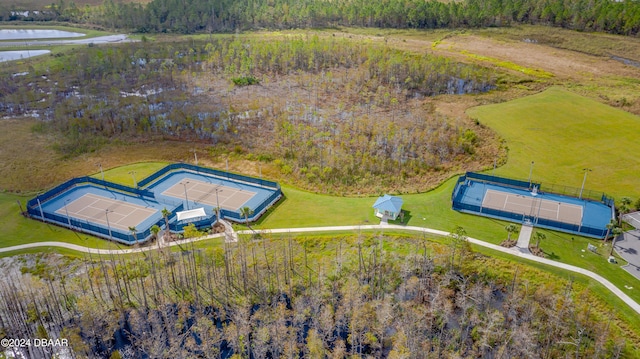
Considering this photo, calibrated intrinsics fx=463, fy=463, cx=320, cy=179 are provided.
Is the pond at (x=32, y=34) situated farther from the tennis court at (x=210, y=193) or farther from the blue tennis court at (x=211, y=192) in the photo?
the tennis court at (x=210, y=193)

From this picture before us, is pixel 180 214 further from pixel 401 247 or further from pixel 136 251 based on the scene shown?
pixel 401 247

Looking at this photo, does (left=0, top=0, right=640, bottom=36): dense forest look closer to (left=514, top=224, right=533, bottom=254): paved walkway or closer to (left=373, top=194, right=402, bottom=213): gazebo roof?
(left=373, top=194, right=402, bottom=213): gazebo roof

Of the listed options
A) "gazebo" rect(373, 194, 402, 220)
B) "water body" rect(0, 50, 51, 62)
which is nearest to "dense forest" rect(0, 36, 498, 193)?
"gazebo" rect(373, 194, 402, 220)

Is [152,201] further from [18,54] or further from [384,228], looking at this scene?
[18,54]

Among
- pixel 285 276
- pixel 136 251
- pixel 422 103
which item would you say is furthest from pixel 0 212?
pixel 422 103

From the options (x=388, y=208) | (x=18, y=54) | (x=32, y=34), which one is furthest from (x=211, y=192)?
(x=32, y=34)

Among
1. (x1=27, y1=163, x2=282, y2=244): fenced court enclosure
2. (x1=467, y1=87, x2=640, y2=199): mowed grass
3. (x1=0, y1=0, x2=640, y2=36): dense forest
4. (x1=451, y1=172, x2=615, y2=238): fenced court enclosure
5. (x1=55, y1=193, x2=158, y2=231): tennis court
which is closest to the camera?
(x1=451, y1=172, x2=615, y2=238): fenced court enclosure
